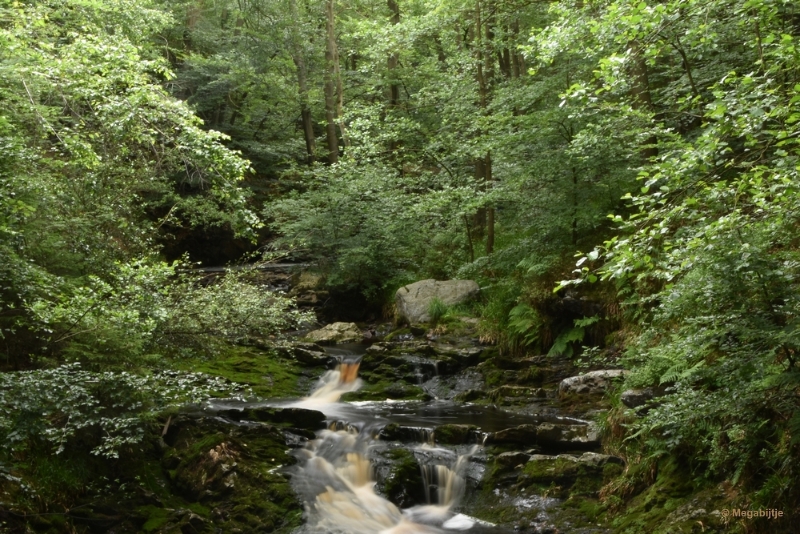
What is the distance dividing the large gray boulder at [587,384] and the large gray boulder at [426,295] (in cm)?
563

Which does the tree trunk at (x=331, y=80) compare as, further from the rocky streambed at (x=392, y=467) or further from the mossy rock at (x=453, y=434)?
the mossy rock at (x=453, y=434)

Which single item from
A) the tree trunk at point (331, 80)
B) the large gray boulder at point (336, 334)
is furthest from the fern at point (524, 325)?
the tree trunk at point (331, 80)

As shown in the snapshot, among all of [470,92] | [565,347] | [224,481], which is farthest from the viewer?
[470,92]

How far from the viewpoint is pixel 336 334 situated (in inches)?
672

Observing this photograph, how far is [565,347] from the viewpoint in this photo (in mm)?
12594

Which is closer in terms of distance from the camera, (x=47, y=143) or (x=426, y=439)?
(x=426, y=439)

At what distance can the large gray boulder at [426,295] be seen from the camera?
16.5m

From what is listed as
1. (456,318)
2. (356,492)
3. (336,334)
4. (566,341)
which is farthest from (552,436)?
(336,334)

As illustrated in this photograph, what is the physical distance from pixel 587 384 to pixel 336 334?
8.13 metres

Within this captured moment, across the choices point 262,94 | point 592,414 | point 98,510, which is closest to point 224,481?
point 98,510

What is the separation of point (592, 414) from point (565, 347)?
274cm

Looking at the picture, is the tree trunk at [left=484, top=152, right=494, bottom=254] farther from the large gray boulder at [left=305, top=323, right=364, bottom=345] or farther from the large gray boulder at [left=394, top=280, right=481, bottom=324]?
the large gray boulder at [left=305, top=323, right=364, bottom=345]

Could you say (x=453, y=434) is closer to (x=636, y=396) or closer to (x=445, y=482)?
(x=445, y=482)

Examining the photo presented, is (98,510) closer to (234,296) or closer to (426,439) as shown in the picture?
(234,296)
